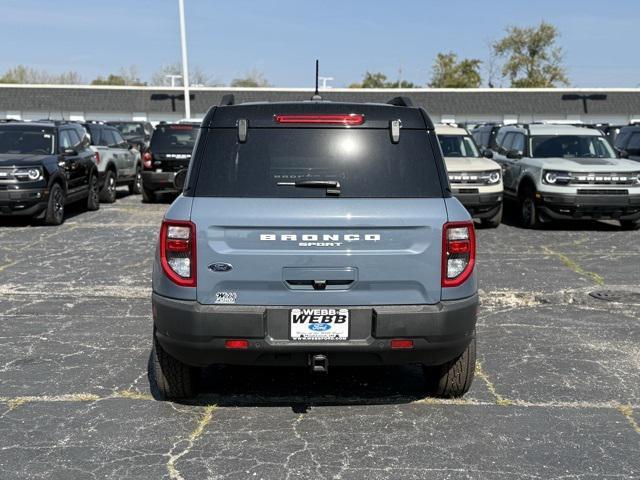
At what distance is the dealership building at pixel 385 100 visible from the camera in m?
57.0

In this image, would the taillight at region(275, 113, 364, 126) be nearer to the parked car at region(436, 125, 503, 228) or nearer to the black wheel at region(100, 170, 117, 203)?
the parked car at region(436, 125, 503, 228)

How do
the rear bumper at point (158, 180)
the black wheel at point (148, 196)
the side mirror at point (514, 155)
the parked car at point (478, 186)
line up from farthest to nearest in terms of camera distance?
the black wheel at point (148, 196) < the rear bumper at point (158, 180) < the side mirror at point (514, 155) < the parked car at point (478, 186)

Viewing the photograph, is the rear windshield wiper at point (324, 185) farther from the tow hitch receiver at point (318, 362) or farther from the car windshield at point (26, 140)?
the car windshield at point (26, 140)

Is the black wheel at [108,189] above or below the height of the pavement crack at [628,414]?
below

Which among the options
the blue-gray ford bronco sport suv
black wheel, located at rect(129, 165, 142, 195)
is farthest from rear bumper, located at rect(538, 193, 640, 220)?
black wheel, located at rect(129, 165, 142, 195)

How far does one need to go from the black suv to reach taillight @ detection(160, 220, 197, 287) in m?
9.56

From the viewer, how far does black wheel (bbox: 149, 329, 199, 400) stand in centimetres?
495

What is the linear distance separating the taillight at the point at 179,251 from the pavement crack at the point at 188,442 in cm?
87

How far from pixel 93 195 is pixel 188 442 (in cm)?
1266

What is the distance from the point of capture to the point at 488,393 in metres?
5.30

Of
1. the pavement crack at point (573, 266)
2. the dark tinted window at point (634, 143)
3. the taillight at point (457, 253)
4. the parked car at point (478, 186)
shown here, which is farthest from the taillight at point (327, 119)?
the dark tinted window at point (634, 143)

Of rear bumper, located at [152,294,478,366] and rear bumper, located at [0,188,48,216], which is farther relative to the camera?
rear bumper, located at [0,188,48,216]

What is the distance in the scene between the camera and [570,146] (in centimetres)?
1466

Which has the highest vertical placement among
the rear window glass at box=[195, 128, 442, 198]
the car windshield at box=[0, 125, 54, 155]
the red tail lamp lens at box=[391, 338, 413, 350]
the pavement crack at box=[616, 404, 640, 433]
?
the rear window glass at box=[195, 128, 442, 198]
